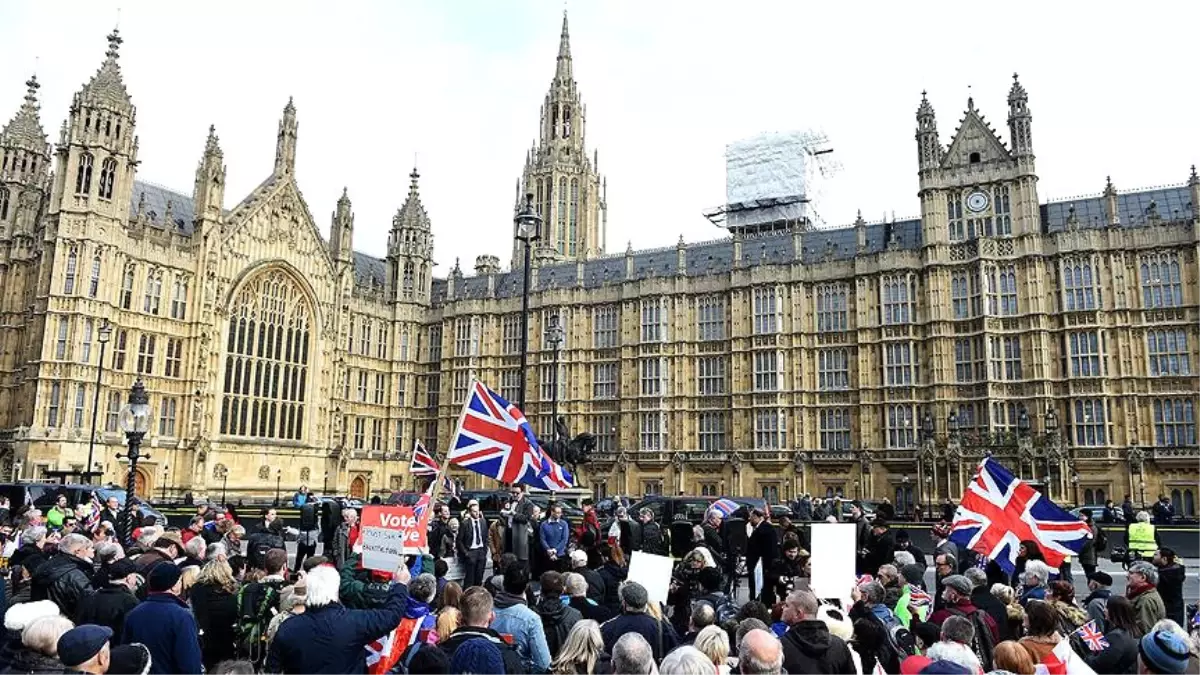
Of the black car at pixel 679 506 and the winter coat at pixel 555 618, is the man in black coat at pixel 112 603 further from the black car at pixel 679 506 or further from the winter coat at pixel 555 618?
the black car at pixel 679 506

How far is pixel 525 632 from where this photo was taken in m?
7.00

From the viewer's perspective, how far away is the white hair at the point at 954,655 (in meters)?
5.51

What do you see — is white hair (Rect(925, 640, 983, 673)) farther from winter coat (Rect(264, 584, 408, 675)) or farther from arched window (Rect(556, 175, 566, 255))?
arched window (Rect(556, 175, 566, 255))

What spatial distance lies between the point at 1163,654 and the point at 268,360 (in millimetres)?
51455

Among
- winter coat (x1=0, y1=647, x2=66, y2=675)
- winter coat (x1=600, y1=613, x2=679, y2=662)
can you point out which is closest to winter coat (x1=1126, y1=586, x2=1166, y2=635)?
winter coat (x1=600, y1=613, x2=679, y2=662)

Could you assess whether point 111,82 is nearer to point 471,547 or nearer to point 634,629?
point 471,547

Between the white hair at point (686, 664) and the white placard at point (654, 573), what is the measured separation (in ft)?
13.8

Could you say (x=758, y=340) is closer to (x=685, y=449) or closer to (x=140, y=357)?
(x=685, y=449)

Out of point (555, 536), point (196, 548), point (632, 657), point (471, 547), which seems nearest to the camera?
point (632, 657)

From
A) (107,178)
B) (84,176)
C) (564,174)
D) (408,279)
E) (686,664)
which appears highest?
(564,174)

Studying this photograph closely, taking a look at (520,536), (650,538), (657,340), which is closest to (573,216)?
(657,340)

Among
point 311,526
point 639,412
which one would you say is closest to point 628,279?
point 639,412

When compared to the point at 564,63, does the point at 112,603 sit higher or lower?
lower

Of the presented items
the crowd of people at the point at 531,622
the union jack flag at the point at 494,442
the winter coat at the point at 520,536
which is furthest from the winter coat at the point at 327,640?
the union jack flag at the point at 494,442
